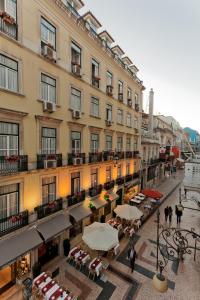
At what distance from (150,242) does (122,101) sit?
665 inches

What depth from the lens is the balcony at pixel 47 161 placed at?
39.4ft

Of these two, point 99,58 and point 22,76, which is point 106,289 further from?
point 99,58

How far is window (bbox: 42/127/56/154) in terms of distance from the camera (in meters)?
12.8

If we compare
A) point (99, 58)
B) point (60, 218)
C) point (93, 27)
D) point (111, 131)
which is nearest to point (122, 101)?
point (111, 131)

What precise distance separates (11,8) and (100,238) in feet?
53.1

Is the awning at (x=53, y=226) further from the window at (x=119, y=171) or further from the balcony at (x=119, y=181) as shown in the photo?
the window at (x=119, y=171)

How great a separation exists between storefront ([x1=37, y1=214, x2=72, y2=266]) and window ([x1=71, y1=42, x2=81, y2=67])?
43.3 ft

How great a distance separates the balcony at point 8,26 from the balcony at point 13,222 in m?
11.1

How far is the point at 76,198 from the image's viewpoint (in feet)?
50.6

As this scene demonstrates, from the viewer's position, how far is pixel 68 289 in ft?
35.8

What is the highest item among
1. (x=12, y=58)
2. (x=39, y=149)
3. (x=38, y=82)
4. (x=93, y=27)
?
(x=93, y=27)

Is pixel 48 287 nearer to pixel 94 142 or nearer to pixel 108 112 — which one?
pixel 94 142

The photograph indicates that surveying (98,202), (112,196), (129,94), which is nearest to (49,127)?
(98,202)

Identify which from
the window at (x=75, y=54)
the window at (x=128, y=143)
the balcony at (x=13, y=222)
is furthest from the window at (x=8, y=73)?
the window at (x=128, y=143)
